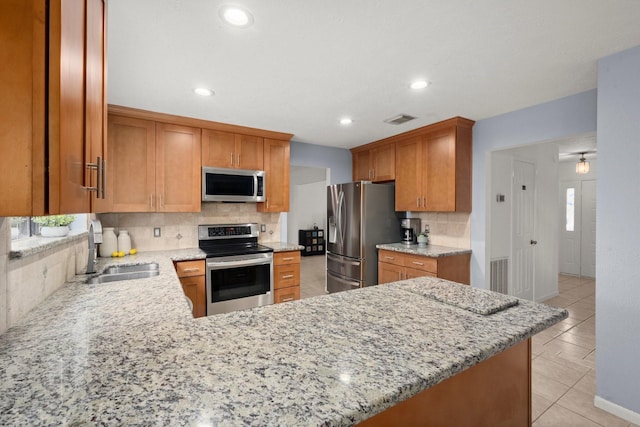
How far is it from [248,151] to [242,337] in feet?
9.75

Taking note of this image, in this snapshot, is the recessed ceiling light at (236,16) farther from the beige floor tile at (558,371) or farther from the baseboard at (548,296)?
the baseboard at (548,296)

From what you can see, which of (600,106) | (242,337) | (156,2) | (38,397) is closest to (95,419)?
(38,397)

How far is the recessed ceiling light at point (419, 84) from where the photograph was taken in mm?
2283

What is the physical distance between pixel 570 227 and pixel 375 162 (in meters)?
4.43

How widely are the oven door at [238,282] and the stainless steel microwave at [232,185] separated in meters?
0.71

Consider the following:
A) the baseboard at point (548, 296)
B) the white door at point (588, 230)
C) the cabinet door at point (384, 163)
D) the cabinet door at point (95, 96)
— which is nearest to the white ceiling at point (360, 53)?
the cabinet door at point (95, 96)

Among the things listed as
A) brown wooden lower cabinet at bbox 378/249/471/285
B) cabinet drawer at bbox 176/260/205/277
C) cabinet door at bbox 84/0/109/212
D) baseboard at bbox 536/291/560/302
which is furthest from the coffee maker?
cabinet door at bbox 84/0/109/212

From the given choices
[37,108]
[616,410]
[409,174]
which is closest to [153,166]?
[37,108]

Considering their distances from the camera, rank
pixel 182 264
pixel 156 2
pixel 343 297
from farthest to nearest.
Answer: pixel 182 264, pixel 156 2, pixel 343 297

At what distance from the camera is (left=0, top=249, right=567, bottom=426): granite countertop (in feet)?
1.85

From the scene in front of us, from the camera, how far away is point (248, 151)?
3555 mm

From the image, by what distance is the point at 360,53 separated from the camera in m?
1.87

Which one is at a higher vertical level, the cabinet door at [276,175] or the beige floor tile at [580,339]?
the cabinet door at [276,175]

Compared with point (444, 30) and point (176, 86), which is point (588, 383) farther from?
point (176, 86)
